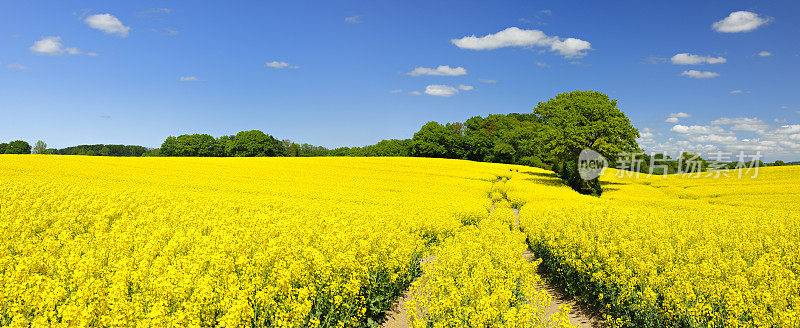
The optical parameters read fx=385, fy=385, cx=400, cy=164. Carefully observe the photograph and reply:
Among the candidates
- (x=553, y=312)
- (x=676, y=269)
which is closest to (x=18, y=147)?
(x=553, y=312)

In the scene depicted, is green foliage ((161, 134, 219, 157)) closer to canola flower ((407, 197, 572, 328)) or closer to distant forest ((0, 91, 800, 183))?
distant forest ((0, 91, 800, 183))

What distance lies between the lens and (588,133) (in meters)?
37.5

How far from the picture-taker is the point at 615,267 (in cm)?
851

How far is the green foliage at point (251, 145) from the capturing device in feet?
273

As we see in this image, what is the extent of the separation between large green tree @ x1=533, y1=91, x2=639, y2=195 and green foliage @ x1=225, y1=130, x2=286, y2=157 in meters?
62.3

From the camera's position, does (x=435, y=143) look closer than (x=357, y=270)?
No

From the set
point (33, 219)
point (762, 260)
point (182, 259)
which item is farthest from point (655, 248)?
point (33, 219)

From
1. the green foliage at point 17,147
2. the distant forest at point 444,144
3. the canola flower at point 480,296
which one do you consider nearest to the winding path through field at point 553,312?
the canola flower at point 480,296

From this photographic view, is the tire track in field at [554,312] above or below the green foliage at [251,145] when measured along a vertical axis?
below

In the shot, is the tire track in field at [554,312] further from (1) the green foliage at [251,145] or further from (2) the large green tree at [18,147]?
(2) the large green tree at [18,147]

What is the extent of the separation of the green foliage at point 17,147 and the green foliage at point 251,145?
1664 inches

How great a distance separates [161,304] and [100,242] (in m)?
5.32

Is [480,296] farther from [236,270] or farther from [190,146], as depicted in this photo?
[190,146]

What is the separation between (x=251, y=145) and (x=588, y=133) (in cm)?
6832
